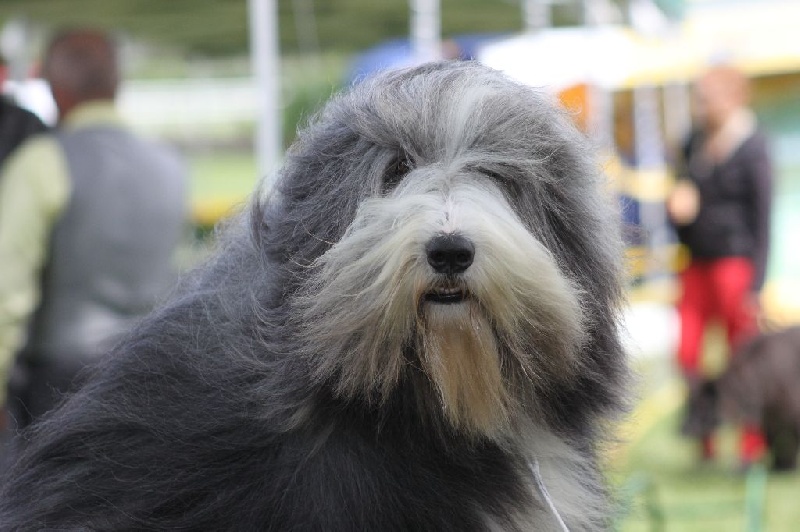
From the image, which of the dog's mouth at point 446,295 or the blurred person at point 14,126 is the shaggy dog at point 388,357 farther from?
the blurred person at point 14,126

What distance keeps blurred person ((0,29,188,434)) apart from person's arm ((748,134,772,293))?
4.18 metres

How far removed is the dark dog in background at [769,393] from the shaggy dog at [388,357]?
4.87 metres

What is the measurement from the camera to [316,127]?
8.80ft

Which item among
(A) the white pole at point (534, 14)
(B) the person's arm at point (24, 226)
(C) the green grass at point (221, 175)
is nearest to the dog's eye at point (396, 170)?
(B) the person's arm at point (24, 226)

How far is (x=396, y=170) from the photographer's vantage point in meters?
2.49

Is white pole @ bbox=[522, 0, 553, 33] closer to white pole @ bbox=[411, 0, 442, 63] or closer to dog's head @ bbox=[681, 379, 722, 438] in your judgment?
white pole @ bbox=[411, 0, 442, 63]

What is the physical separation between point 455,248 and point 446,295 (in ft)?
0.37

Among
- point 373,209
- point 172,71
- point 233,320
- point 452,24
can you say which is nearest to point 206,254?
point 233,320

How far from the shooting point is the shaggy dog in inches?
90.9

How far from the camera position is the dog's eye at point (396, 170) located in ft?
8.14

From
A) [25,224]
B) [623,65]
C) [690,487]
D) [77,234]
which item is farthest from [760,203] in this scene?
[623,65]

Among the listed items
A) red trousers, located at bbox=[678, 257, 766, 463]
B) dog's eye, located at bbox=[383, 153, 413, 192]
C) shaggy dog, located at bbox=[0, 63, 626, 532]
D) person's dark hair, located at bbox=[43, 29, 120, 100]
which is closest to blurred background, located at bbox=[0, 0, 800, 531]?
red trousers, located at bbox=[678, 257, 766, 463]

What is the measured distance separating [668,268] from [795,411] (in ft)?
17.6

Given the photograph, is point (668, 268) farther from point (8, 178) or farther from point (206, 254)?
point (206, 254)
